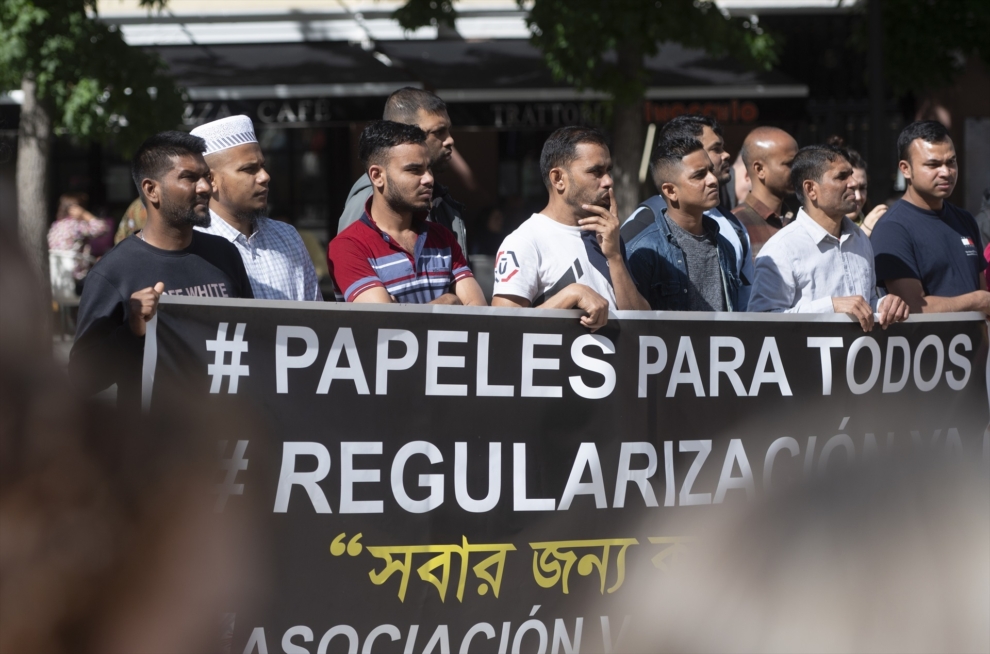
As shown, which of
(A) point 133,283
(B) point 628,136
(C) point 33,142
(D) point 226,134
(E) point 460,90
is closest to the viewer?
(A) point 133,283

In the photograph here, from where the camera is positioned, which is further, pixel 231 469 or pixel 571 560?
pixel 571 560

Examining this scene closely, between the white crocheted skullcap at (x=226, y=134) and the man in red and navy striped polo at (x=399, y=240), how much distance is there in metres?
0.43

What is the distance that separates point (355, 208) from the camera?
4.25m

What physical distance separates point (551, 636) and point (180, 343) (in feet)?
4.56

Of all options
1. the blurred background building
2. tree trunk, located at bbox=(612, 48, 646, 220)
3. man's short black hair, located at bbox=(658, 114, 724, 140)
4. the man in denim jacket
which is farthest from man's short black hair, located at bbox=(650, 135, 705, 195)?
the blurred background building

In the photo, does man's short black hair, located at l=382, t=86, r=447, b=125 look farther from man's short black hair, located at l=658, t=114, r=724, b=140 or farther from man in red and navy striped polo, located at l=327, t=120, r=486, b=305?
man's short black hair, located at l=658, t=114, r=724, b=140

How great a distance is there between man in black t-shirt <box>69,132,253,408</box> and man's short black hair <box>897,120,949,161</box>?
2.99m

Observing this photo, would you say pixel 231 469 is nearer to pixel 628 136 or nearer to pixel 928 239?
pixel 928 239

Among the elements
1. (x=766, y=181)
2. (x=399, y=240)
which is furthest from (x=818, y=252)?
(x=399, y=240)

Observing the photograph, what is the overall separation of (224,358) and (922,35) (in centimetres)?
1140

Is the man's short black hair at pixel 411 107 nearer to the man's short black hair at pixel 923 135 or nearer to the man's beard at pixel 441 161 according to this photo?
the man's beard at pixel 441 161

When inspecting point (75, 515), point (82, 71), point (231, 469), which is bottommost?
point (231, 469)

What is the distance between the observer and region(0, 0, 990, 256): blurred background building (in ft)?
42.0

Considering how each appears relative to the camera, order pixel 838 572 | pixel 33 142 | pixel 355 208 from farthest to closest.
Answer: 1. pixel 33 142
2. pixel 355 208
3. pixel 838 572
